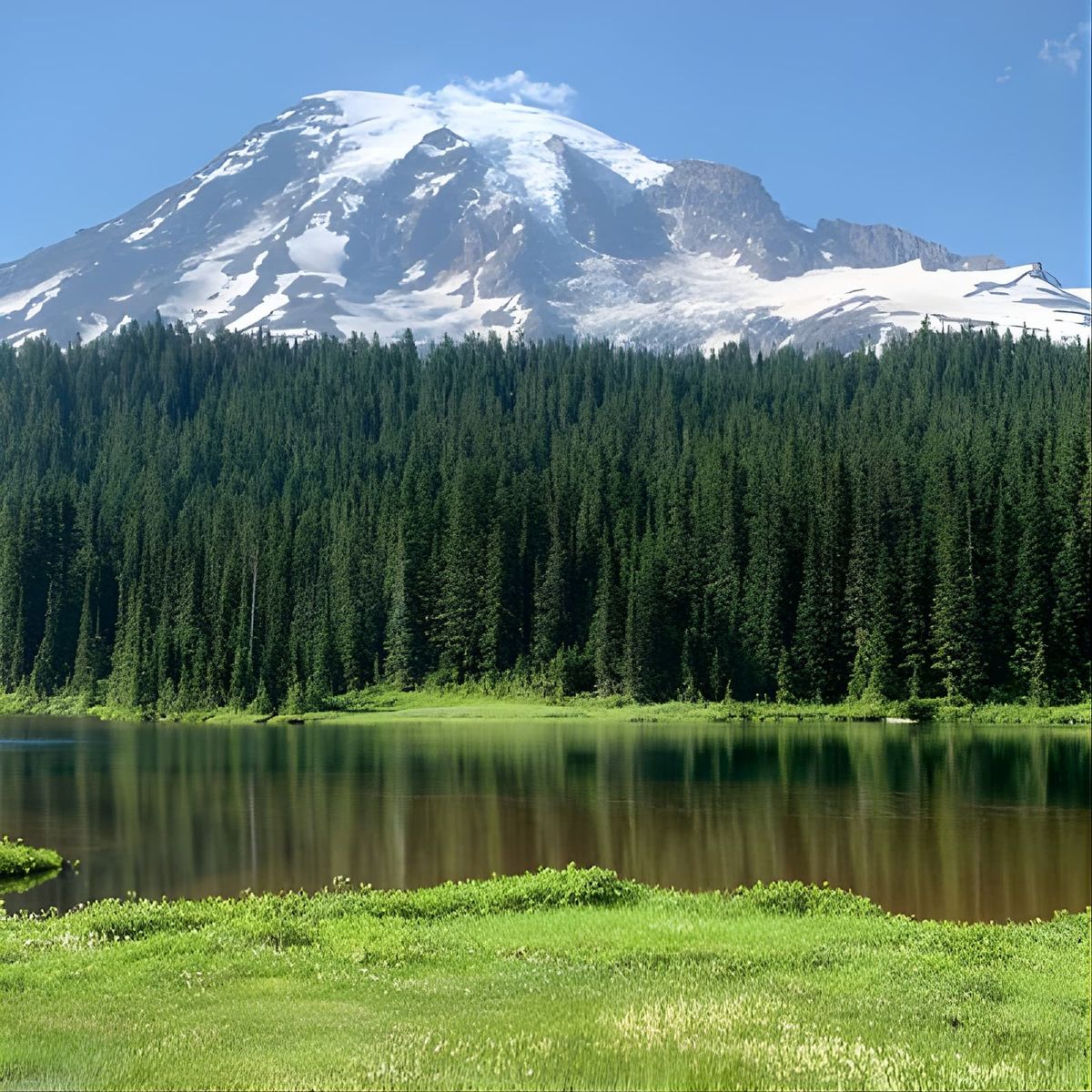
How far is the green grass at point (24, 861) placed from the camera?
110 ft

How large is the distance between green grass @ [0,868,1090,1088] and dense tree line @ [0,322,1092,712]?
8017 centimetres

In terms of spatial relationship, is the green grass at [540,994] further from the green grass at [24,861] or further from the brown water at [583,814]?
the green grass at [24,861]

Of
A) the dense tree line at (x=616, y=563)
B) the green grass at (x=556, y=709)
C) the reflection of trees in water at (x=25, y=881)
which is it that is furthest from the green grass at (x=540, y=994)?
the dense tree line at (x=616, y=563)

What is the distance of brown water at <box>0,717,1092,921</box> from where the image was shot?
33312 millimetres

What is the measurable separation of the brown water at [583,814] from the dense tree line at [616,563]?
29058 millimetres

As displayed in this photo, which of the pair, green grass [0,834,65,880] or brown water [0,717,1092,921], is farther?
green grass [0,834,65,880]

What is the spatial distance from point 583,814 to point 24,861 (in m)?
18.0

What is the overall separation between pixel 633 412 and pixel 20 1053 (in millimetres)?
180887

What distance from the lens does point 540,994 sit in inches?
711

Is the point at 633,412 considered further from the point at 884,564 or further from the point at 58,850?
the point at 58,850

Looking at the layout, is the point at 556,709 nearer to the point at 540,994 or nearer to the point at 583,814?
the point at 583,814

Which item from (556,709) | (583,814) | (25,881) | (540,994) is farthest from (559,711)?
(540,994)

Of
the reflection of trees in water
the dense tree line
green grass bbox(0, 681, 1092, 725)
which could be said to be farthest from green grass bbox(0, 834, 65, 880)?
the dense tree line

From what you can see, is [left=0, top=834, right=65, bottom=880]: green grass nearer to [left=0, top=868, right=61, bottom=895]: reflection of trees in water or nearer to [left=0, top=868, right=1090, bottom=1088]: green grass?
[left=0, top=868, right=61, bottom=895]: reflection of trees in water
